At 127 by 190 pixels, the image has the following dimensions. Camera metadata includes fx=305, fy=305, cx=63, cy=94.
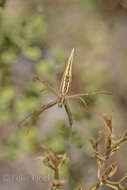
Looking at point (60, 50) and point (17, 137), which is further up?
point (60, 50)

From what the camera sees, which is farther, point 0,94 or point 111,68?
point 111,68

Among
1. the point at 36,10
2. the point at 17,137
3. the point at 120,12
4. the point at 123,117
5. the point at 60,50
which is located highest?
the point at 120,12

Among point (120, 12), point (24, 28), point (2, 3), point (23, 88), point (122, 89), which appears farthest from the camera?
point (122, 89)

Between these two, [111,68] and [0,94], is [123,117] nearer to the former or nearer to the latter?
[111,68]

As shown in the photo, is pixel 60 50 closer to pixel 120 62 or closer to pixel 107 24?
pixel 107 24

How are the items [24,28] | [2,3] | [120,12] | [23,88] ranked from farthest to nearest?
[120,12]
[23,88]
[24,28]
[2,3]

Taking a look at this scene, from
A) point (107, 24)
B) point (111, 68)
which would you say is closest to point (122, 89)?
point (111, 68)
